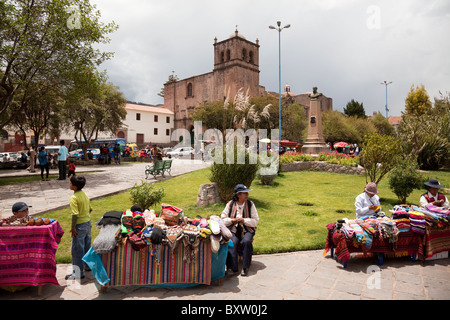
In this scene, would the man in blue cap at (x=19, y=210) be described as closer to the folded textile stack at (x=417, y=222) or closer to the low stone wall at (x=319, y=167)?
the folded textile stack at (x=417, y=222)

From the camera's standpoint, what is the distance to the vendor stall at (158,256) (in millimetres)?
3525

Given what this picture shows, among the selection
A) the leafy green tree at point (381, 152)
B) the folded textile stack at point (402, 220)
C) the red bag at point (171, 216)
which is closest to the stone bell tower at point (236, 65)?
the leafy green tree at point (381, 152)

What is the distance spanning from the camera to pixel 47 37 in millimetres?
11695

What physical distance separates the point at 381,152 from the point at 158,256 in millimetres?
7303

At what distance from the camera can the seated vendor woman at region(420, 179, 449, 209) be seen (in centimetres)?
490

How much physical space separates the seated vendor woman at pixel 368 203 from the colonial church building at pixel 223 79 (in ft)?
130

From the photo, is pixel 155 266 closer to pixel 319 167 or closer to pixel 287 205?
pixel 287 205

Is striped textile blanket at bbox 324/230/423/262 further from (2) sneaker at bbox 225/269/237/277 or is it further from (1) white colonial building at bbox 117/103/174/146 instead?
(1) white colonial building at bbox 117/103/174/146

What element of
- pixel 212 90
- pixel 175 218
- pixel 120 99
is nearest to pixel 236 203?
pixel 175 218

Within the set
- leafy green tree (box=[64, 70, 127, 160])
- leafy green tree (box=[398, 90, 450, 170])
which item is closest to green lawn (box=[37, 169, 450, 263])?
leafy green tree (box=[398, 90, 450, 170])

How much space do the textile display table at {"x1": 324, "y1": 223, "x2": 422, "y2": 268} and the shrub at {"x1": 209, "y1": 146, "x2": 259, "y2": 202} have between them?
3.59 meters

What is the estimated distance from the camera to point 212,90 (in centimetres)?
4928

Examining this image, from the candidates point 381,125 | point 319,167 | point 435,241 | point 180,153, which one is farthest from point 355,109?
point 435,241
